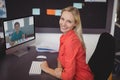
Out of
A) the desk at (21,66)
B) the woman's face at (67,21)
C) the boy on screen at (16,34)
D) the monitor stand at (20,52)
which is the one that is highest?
the woman's face at (67,21)

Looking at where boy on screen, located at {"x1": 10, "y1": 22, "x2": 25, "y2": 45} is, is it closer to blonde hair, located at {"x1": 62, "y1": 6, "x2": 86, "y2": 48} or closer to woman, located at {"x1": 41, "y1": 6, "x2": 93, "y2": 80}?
woman, located at {"x1": 41, "y1": 6, "x2": 93, "y2": 80}

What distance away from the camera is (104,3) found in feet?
8.15

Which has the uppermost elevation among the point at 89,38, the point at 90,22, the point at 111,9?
the point at 111,9

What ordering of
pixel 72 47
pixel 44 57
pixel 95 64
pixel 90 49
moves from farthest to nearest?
pixel 90 49 → pixel 44 57 → pixel 95 64 → pixel 72 47

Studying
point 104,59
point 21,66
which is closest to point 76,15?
point 104,59

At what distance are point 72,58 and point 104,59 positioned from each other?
0.32 m

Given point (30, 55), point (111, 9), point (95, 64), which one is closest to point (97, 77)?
point (95, 64)

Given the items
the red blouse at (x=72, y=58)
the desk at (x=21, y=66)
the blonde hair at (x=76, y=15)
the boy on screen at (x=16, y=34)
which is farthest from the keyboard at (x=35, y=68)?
the blonde hair at (x=76, y=15)

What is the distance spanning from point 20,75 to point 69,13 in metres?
0.66

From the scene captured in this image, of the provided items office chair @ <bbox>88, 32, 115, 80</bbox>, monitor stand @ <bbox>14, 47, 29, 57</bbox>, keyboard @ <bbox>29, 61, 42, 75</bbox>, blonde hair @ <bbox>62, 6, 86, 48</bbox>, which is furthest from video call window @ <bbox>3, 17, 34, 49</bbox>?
office chair @ <bbox>88, 32, 115, 80</bbox>

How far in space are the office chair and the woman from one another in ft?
0.34

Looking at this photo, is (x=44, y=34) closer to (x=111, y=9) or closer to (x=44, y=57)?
(x=44, y=57)

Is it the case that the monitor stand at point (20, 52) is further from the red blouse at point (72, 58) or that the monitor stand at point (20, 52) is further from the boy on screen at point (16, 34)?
the red blouse at point (72, 58)

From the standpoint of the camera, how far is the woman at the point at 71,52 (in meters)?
1.58
